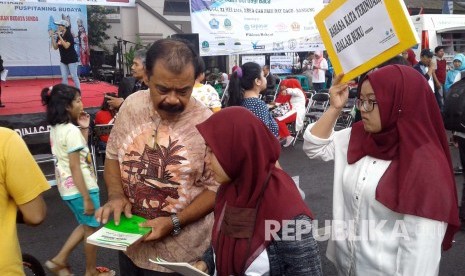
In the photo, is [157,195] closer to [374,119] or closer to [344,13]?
[374,119]

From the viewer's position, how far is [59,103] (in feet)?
11.7

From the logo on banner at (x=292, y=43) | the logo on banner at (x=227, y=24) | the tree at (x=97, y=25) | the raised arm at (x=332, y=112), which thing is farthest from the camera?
the tree at (x=97, y=25)

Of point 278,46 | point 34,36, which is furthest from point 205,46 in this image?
point 34,36

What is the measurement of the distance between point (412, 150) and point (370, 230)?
387 mm

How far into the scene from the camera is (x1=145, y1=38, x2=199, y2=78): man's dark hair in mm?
1821

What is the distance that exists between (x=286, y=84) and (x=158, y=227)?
676 centimetres

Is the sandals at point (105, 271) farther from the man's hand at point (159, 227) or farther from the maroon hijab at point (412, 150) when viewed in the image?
the maroon hijab at point (412, 150)

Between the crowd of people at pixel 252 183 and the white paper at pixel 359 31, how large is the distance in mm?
160

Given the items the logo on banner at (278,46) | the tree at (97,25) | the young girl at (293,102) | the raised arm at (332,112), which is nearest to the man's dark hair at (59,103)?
the raised arm at (332,112)

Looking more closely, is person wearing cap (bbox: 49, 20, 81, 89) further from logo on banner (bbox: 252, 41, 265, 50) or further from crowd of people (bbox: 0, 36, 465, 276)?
crowd of people (bbox: 0, 36, 465, 276)

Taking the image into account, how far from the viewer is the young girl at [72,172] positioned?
3.40 metres

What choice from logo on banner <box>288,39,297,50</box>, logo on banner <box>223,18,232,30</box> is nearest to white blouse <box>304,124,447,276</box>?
logo on banner <box>223,18,232,30</box>

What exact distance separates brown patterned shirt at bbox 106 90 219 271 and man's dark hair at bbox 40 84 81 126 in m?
1.66

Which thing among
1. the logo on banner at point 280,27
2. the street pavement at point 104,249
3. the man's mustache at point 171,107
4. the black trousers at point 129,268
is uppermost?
the logo on banner at point 280,27
